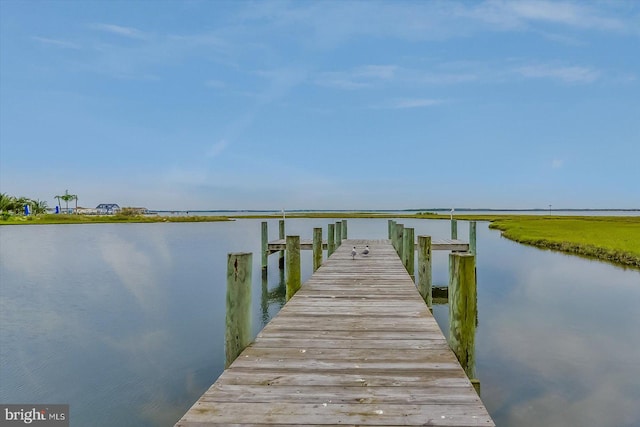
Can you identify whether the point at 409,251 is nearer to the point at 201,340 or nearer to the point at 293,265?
the point at 293,265

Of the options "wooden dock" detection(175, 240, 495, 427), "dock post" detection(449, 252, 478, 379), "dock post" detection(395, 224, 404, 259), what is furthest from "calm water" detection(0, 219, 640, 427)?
"wooden dock" detection(175, 240, 495, 427)

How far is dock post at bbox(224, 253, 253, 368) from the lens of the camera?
442cm

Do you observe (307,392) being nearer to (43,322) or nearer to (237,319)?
(237,319)

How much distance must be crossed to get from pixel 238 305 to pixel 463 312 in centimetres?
277

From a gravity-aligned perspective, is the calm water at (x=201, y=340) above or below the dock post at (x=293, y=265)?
below

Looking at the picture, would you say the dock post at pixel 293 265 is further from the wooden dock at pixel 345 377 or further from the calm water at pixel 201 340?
the wooden dock at pixel 345 377

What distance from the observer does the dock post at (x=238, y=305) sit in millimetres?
4422

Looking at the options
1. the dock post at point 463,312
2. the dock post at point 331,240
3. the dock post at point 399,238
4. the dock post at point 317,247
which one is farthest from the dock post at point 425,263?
the dock post at point 331,240

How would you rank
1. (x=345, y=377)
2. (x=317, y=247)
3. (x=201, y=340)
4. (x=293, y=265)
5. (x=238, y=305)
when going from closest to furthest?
(x=345, y=377)
(x=238, y=305)
(x=293, y=265)
(x=201, y=340)
(x=317, y=247)

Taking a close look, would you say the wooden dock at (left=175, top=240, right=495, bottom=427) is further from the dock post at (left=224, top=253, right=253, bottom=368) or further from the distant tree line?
the distant tree line

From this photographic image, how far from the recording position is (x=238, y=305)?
4.62 metres

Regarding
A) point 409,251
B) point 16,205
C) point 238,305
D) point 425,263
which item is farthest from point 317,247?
point 16,205

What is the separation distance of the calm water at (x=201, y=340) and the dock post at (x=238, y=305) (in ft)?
10.8

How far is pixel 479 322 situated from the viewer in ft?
40.2
